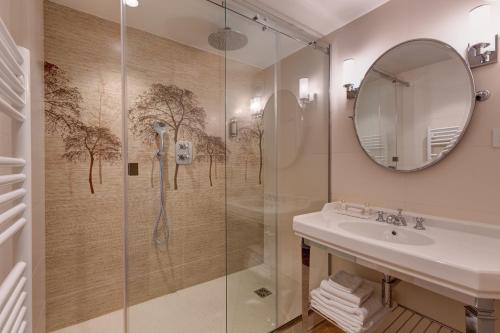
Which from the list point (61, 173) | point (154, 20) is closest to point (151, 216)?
point (61, 173)

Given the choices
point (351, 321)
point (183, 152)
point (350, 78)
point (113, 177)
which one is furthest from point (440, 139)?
point (113, 177)

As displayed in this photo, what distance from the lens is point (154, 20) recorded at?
1526 mm

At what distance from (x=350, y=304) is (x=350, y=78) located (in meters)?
1.48

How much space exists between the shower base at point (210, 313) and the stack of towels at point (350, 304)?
513 millimetres

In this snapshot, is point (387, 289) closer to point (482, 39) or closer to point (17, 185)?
point (482, 39)

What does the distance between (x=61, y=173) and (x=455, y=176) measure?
8.10ft

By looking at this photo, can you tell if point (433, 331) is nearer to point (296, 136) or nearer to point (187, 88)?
point (296, 136)

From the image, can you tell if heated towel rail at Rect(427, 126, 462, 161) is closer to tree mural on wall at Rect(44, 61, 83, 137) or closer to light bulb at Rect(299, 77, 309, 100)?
light bulb at Rect(299, 77, 309, 100)

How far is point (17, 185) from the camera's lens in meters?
0.78

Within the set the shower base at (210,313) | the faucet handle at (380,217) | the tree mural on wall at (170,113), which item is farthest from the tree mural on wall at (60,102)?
the faucet handle at (380,217)

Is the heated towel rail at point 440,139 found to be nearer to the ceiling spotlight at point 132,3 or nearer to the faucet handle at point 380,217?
the faucet handle at point 380,217

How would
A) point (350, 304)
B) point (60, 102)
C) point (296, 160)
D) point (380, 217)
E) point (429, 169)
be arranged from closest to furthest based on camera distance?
point (350, 304), point (429, 169), point (380, 217), point (60, 102), point (296, 160)

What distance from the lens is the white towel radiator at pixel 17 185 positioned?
64 centimetres

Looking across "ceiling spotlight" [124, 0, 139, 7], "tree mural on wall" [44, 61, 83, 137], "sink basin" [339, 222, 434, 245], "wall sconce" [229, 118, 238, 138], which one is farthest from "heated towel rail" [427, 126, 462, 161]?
"tree mural on wall" [44, 61, 83, 137]
